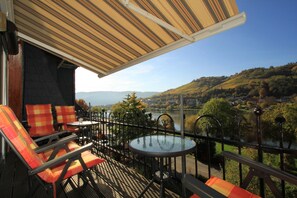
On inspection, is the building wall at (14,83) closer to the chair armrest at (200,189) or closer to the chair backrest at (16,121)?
the chair backrest at (16,121)

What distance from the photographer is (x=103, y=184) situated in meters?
2.55

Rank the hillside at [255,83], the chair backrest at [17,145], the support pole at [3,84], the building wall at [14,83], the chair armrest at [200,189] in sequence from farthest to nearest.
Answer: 1. the hillside at [255,83]
2. the building wall at [14,83]
3. the support pole at [3,84]
4. the chair backrest at [17,145]
5. the chair armrest at [200,189]

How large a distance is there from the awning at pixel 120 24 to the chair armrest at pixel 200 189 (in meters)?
2.19

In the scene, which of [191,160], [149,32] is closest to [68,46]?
[149,32]

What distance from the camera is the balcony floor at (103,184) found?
2.25 m

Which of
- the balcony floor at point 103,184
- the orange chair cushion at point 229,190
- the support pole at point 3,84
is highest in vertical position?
the support pole at point 3,84

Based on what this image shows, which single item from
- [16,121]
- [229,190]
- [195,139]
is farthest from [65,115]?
[229,190]

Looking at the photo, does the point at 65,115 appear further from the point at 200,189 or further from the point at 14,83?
the point at 200,189

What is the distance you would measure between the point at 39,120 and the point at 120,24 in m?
3.33

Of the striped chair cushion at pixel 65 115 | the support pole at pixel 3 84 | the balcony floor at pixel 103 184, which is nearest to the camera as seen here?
the balcony floor at pixel 103 184

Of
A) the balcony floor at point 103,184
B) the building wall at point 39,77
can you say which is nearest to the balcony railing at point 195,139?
the balcony floor at point 103,184

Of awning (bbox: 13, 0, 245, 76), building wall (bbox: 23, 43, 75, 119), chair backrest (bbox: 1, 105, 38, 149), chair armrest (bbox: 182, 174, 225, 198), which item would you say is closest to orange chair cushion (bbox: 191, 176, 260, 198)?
chair armrest (bbox: 182, 174, 225, 198)

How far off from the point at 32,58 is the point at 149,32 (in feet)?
Result: 19.4

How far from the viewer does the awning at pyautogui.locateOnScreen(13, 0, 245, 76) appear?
8.15ft
